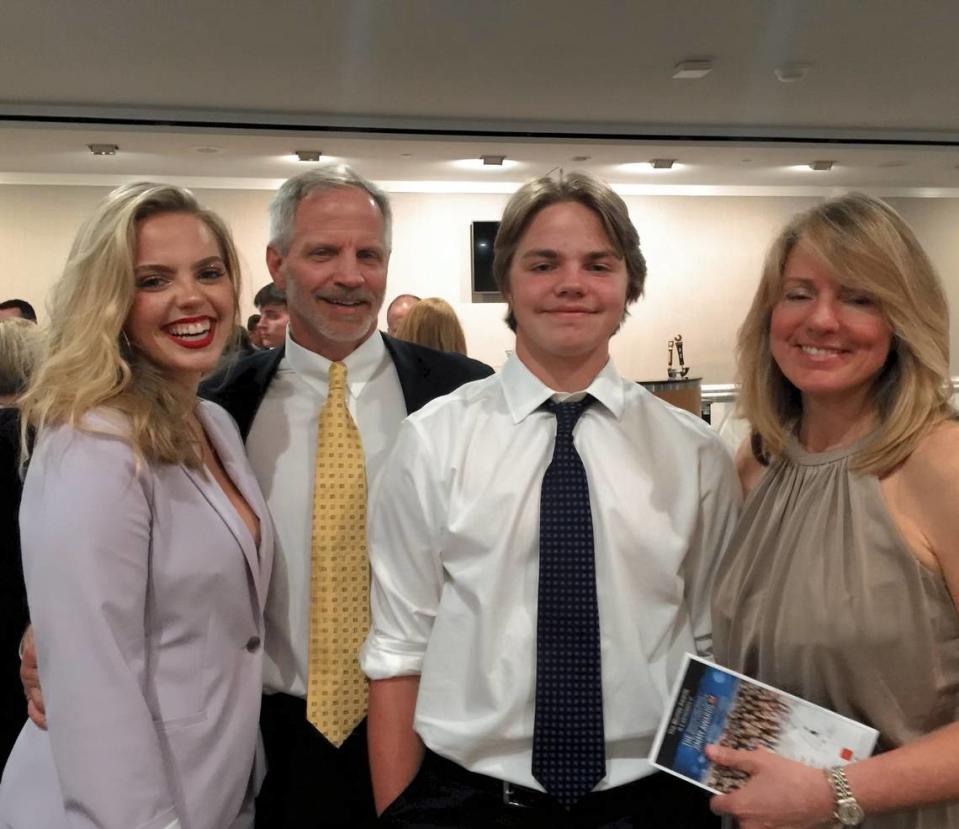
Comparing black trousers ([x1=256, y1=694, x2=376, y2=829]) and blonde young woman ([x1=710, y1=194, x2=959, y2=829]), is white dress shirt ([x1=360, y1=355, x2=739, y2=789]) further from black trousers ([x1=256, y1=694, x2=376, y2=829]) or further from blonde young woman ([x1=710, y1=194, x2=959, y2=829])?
black trousers ([x1=256, y1=694, x2=376, y2=829])

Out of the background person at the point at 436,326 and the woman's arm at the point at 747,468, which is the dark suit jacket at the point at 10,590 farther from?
the background person at the point at 436,326

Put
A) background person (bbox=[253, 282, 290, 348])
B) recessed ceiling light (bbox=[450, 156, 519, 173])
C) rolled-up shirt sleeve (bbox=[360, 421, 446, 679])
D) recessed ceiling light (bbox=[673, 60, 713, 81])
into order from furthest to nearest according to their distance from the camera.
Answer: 1. recessed ceiling light (bbox=[450, 156, 519, 173])
2. recessed ceiling light (bbox=[673, 60, 713, 81])
3. background person (bbox=[253, 282, 290, 348])
4. rolled-up shirt sleeve (bbox=[360, 421, 446, 679])

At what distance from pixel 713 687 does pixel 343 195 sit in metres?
1.34

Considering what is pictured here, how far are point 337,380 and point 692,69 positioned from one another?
4809mm

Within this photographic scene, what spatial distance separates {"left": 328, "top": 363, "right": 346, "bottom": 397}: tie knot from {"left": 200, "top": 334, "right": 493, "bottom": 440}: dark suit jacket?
0.15 metres

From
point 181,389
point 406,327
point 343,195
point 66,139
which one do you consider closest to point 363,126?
point 66,139

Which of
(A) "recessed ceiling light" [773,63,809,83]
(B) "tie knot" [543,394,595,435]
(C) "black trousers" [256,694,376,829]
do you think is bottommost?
(C) "black trousers" [256,694,376,829]

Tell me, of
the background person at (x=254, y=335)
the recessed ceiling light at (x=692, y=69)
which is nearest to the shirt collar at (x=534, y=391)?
the background person at (x=254, y=335)

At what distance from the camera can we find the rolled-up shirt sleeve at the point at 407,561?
1593 mm

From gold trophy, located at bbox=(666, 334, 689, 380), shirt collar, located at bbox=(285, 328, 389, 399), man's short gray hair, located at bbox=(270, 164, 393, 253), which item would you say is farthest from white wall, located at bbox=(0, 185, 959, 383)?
shirt collar, located at bbox=(285, 328, 389, 399)

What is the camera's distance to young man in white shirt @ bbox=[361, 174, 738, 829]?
1.52m

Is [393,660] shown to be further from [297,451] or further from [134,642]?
[297,451]

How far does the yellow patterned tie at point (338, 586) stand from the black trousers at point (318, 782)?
0.05m

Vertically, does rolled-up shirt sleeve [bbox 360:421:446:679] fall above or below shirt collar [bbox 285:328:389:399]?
below
